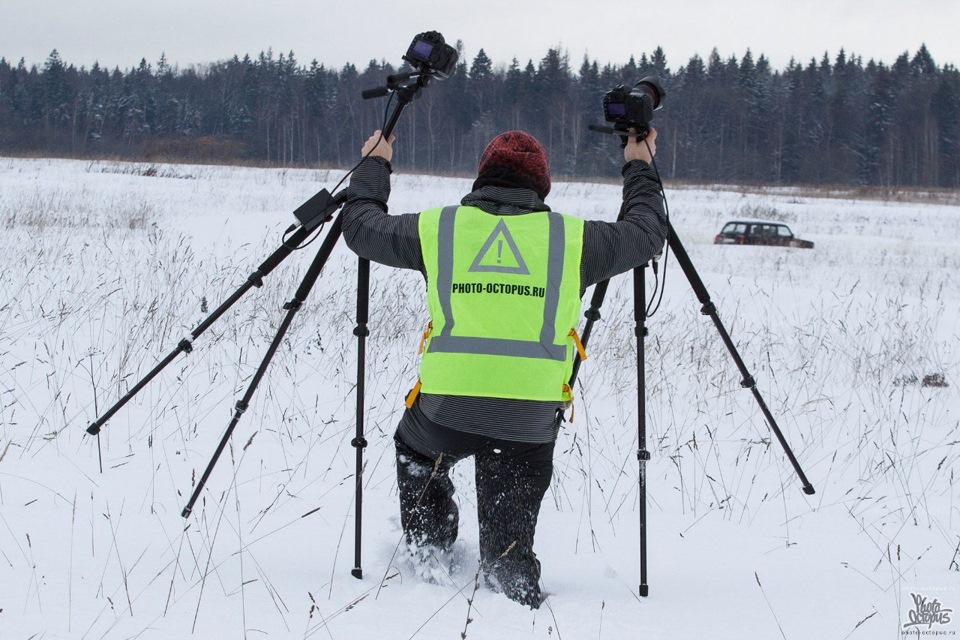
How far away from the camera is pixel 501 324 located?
2727 millimetres

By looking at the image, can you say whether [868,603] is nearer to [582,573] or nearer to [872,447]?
[582,573]

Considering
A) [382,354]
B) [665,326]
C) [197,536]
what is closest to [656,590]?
[197,536]

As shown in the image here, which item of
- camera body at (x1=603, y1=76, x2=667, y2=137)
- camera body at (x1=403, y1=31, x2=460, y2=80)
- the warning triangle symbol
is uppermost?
camera body at (x1=403, y1=31, x2=460, y2=80)

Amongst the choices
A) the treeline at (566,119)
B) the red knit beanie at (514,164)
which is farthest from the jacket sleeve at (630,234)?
the treeline at (566,119)

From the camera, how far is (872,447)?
501 cm

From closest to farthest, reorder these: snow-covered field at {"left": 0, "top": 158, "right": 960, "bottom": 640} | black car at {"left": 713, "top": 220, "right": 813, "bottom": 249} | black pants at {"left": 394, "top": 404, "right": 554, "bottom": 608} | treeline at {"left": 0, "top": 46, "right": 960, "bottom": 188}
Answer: snow-covered field at {"left": 0, "top": 158, "right": 960, "bottom": 640} < black pants at {"left": 394, "top": 404, "right": 554, "bottom": 608} < black car at {"left": 713, "top": 220, "right": 813, "bottom": 249} < treeline at {"left": 0, "top": 46, "right": 960, "bottom": 188}

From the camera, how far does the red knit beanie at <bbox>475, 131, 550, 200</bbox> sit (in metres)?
2.88

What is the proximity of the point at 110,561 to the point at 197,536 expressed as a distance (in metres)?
0.37

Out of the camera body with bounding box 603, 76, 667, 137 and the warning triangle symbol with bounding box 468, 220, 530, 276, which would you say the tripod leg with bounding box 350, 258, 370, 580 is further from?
the camera body with bounding box 603, 76, 667, 137

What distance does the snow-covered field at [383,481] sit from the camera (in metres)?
2.72

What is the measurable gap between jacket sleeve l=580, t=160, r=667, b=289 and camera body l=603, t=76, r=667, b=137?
146mm

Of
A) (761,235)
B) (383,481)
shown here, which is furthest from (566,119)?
(383,481)

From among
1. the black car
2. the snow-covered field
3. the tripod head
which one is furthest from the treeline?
the tripod head

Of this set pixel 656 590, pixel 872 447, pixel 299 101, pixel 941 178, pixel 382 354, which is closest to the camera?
pixel 656 590
